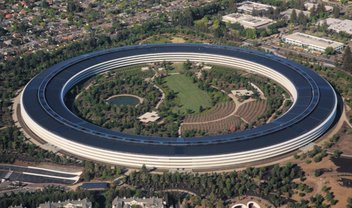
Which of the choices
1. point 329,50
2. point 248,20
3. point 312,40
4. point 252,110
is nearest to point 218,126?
point 252,110

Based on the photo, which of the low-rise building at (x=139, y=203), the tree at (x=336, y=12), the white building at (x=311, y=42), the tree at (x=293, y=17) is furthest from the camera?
the tree at (x=336, y=12)

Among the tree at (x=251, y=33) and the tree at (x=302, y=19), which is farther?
the tree at (x=302, y=19)

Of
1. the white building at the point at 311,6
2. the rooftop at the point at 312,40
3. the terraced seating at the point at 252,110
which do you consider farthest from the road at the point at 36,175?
the white building at the point at 311,6

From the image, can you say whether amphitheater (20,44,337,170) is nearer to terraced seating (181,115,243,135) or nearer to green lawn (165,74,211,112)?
terraced seating (181,115,243,135)

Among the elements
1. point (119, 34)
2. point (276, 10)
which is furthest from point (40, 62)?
point (276, 10)

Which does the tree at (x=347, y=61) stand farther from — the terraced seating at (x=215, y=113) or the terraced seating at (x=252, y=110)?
the terraced seating at (x=215, y=113)

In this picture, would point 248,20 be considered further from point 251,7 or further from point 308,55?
point 308,55
